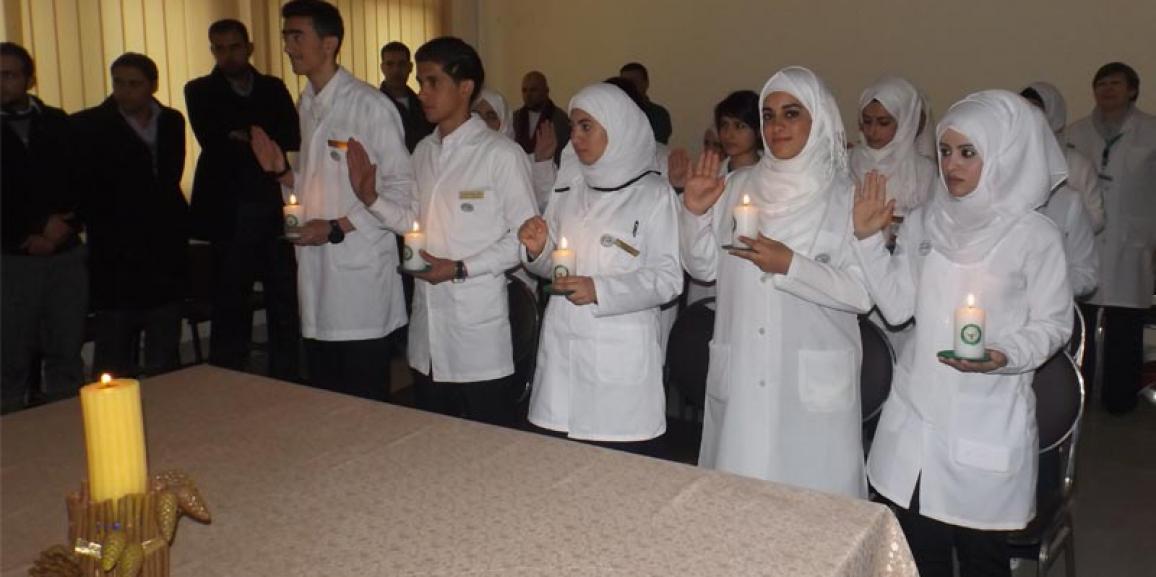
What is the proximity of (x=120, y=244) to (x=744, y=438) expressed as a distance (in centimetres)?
301

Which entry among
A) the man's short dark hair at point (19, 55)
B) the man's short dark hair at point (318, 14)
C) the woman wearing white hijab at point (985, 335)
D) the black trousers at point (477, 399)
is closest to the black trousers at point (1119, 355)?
the woman wearing white hijab at point (985, 335)

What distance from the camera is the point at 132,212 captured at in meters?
4.19

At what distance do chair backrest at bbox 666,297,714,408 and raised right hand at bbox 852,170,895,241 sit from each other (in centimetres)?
57

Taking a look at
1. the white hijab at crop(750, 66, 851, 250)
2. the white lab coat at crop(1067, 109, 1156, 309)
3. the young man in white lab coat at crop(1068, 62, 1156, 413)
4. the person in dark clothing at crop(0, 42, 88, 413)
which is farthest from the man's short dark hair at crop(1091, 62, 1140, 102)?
the person in dark clothing at crop(0, 42, 88, 413)

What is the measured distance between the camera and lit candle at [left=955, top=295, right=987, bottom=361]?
6.41 feet

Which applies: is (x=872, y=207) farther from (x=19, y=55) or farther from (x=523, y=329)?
(x=19, y=55)

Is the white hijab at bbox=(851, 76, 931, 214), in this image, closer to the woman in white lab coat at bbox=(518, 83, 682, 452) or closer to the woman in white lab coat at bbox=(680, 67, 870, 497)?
the woman in white lab coat at bbox=(680, 67, 870, 497)

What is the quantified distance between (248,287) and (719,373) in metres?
2.93

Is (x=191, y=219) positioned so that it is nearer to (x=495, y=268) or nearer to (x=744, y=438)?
(x=495, y=268)

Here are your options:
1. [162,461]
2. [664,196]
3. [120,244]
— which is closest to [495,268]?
[664,196]

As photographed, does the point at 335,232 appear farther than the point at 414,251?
Yes

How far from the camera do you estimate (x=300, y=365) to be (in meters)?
5.55

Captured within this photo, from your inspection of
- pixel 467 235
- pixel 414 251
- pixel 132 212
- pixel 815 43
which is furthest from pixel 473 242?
pixel 815 43

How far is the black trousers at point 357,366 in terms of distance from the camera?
345 cm
